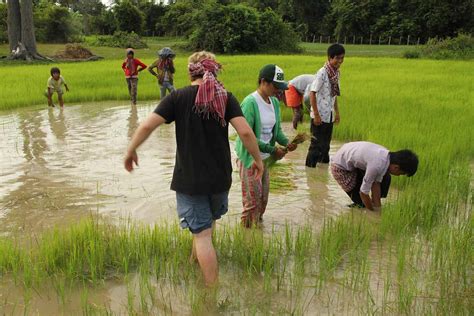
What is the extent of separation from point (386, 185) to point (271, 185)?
135 centimetres

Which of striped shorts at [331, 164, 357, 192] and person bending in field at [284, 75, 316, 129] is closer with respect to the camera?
striped shorts at [331, 164, 357, 192]

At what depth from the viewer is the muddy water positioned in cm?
449

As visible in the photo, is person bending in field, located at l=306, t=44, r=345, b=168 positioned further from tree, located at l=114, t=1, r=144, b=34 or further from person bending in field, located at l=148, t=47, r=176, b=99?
tree, located at l=114, t=1, r=144, b=34

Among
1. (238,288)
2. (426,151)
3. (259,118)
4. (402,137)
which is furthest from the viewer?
(402,137)

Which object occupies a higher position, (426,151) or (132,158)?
(132,158)

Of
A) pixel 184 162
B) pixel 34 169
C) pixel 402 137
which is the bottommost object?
pixel 34 169

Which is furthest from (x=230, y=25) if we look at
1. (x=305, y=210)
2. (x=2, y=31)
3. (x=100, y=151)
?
(x=305, y=210)

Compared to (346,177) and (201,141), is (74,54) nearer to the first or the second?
(346,177)

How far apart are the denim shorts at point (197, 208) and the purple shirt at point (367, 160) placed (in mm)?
1570

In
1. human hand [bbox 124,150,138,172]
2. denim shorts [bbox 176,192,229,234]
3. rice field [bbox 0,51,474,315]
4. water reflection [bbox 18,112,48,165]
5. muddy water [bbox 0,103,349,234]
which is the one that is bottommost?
water reflection [bbox 18,112,48,165]

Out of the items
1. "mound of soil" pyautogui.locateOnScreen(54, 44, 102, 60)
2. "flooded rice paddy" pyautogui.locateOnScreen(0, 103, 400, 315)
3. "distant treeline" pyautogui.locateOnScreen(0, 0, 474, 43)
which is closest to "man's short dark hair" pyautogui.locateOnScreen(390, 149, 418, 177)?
"flooded rice paddy" pyautogui.locateOnScreen(0, 103, 400, 315)

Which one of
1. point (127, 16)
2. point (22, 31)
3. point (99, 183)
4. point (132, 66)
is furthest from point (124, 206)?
point (127, 16)

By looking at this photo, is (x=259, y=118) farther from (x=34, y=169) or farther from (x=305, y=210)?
(x=34, y=169)

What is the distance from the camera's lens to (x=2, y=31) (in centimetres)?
3269
